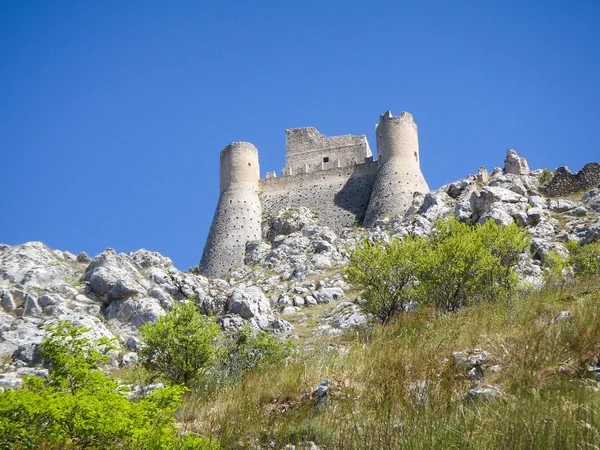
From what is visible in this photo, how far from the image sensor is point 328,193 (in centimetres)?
4103

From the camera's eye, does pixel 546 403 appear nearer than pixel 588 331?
Yes

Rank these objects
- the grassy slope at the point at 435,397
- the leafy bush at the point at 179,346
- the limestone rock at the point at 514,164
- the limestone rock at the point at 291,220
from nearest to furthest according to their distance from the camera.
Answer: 1. the grassy slope at the point at 435,397
2. the leafy bush at the point at 179,346
3. the limestone rock at the point at 514,164
4. the limestone rock at the point at 291,220

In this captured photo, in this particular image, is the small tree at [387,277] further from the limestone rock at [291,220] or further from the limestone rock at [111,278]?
the limestone rock at [291,220]

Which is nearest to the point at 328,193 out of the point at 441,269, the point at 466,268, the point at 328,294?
the point at 328,294

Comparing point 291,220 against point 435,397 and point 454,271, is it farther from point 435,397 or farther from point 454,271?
point 435,397

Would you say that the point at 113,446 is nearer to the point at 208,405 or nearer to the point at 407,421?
the point at 208,405

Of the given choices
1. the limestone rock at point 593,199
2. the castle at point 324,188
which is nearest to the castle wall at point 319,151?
the castle at point 324,188

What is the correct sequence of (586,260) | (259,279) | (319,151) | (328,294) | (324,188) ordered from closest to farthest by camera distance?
(586,260) → (328,294) → (259,279) → (324,188) → (319,151)

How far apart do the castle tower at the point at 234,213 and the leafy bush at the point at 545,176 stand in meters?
18.6

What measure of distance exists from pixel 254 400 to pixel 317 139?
42446mm

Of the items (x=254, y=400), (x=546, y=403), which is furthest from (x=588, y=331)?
(x=254, y=400)

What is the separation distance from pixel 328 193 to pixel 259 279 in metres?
12.8

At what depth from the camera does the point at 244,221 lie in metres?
A: 39.5

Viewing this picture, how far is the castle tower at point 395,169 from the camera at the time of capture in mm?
36312
